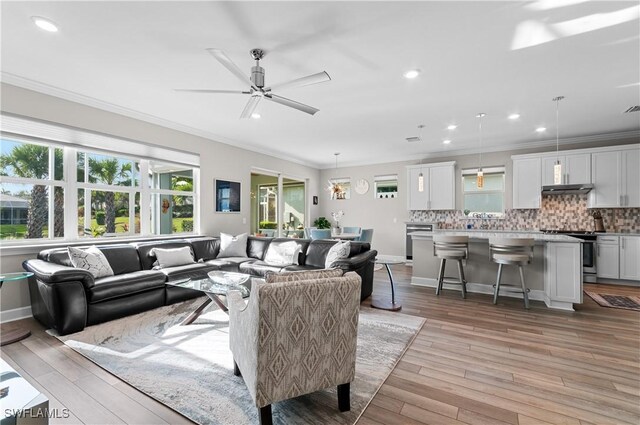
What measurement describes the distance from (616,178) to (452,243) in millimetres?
3747

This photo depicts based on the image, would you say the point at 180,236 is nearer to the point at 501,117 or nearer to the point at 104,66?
the point at 104,66

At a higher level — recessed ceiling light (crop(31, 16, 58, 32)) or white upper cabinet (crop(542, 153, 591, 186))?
recessed ceiling light (crop(31, 16, 58, 32))

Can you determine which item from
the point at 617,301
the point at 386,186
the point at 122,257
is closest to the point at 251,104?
the point at 122,257

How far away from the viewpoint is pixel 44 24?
2420 mm

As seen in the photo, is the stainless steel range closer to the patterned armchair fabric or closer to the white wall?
the patterned armchair fabric

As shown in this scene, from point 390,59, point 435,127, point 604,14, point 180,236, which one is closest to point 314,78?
point 390,59

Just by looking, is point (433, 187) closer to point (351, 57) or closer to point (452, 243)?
point (452, 243)

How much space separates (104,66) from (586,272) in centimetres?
804

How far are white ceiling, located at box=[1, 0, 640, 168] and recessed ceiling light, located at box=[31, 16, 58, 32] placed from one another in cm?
4

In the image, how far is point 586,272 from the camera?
544 cm

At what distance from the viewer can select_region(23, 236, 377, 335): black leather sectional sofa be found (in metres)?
2.92

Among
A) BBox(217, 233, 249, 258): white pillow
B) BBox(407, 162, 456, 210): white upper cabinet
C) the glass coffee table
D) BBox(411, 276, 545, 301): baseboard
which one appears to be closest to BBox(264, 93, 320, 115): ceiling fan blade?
the glass coffee table

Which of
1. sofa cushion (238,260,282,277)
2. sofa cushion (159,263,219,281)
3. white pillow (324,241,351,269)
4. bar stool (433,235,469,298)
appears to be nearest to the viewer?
sofa cushion (159,263,219,281)

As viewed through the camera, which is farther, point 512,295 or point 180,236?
point 180,236
